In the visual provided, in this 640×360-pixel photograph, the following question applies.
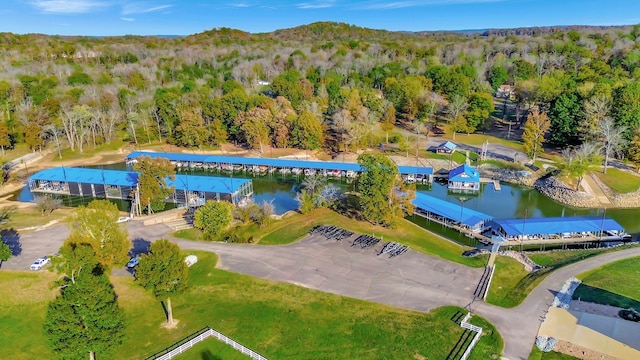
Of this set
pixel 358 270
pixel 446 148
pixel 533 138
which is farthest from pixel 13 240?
pixel 533 138

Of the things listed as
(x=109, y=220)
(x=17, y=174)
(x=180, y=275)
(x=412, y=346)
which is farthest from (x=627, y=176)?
(x=17, y=174)

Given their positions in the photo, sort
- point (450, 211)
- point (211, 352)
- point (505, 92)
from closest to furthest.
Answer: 1. point (211, 352)
2. point (450, 211)
3. point (505, 92)

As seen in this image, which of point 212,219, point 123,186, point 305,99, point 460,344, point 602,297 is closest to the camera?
point 460,344

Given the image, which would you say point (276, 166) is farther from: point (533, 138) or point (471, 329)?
point (471, 329)

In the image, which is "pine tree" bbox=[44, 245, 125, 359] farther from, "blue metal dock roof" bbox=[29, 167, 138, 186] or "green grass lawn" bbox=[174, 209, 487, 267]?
"blue metal dock roof" bbox=[29, 167, 138, 186]

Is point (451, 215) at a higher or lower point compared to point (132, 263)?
lower

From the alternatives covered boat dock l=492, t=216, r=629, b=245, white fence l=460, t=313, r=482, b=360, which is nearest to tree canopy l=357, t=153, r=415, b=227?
covered boat dock l=492, t=216, r=629, b=245
